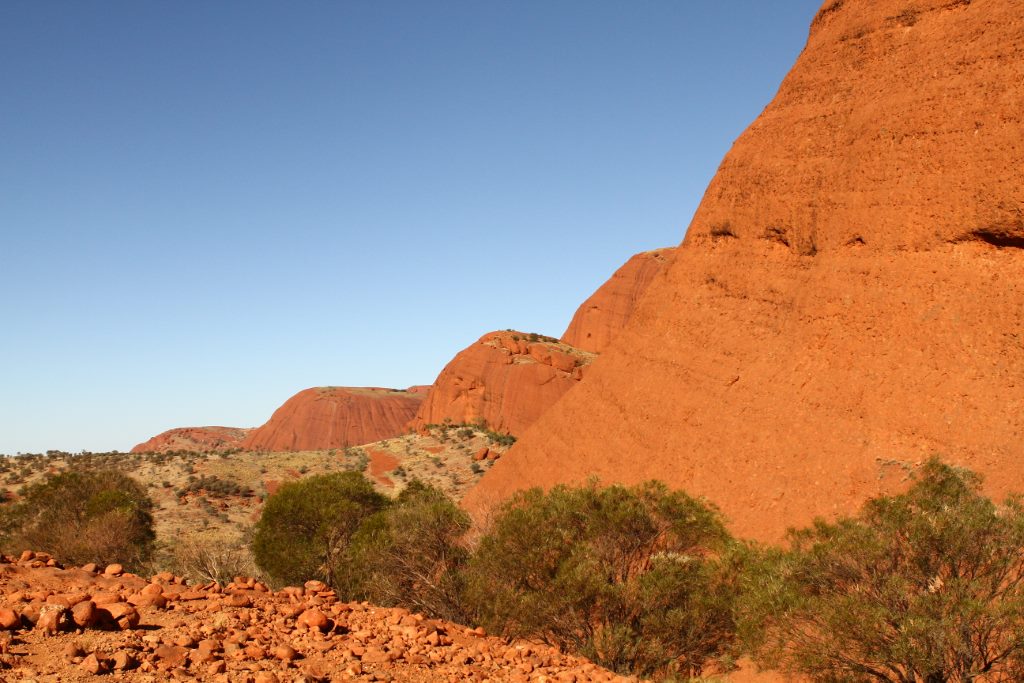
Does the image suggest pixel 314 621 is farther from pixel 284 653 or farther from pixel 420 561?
pixel 420 561

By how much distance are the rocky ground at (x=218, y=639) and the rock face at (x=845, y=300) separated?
10.4 meters

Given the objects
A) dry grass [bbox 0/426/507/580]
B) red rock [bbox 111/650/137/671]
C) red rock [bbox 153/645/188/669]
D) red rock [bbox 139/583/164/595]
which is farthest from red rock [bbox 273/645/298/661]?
dry grass [bbox 0/426/507/580]

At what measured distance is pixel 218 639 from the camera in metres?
8.22

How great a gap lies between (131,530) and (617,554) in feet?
68.8

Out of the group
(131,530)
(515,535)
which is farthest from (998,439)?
(131,530)

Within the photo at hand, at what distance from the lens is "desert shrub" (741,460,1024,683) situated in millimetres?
10203

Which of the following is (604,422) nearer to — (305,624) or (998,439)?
(998,439)

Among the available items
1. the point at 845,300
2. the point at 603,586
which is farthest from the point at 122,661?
the point at 845,300

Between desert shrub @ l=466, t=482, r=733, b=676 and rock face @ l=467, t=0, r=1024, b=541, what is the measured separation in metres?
3.67

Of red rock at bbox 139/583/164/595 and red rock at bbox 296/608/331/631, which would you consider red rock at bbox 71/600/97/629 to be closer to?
red rock at bbox 139/583/164/595

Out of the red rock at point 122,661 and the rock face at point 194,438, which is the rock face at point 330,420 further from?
the red rock at point 122,661

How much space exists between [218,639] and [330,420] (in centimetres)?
11217

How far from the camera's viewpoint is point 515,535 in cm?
1605

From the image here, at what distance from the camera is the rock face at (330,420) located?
379ft
